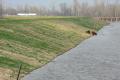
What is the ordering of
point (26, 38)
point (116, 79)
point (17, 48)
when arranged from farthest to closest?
1. point (26, 38)
2. point (17, 48)
3. point (116, 79)

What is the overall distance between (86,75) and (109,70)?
2935 millimetres

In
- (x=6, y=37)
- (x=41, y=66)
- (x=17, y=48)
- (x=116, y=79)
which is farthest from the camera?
(x=6, y=37)

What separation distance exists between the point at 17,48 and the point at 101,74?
10.5m

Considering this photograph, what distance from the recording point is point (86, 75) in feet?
82.0

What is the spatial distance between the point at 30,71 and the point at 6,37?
11.2 meters

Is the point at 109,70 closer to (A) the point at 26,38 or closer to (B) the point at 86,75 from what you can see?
(B) the point at 86,75

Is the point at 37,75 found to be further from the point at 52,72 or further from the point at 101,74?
the point at 101,74

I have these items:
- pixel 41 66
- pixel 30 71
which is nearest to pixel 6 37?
pixel 41 66

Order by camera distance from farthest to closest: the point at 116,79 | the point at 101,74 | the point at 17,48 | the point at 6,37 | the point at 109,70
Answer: the point at 6,37
the point at 17,48
the point at 109,70
the point at 101,74
the point at 116,79

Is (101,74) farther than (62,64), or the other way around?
(62,64)

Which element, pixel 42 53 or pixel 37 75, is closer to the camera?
pixel 37 75

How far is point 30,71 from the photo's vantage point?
2644 centimetres

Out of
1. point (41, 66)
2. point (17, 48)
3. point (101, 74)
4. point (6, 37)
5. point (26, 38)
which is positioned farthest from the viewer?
point (26, 38)

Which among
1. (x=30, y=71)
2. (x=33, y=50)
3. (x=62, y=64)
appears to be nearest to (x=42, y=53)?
(x=33, y=50)
